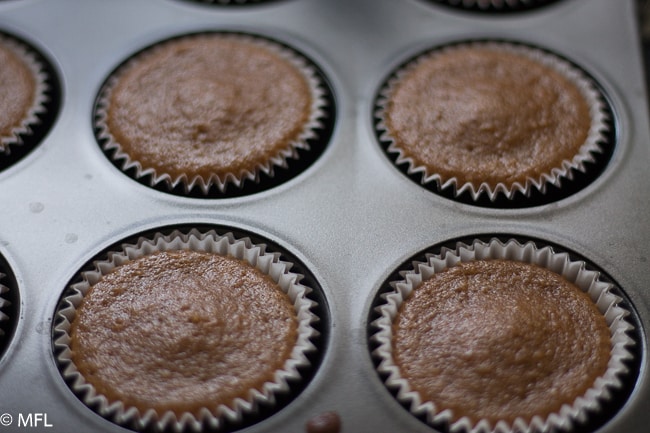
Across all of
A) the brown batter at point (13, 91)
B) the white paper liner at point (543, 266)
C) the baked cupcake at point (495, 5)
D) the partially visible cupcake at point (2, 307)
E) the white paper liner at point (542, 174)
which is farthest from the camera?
the baked cupcake at point (495, 5)

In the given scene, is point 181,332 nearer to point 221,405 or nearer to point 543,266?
point 221,405

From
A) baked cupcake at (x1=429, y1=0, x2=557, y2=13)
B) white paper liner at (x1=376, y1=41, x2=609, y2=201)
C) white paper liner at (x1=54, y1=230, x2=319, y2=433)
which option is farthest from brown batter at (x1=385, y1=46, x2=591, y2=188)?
white paper liner at (x1=54, y1=230, x2=319, y2=433)

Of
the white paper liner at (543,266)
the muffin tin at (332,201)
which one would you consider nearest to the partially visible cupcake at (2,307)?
the muffin tin at (332,201)

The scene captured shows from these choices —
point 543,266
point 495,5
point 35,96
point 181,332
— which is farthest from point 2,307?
point 495,5

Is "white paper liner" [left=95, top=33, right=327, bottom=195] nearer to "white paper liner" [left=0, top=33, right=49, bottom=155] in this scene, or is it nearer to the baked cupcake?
"white paper liner" [left=0, top=33, right=49, bottom=155]

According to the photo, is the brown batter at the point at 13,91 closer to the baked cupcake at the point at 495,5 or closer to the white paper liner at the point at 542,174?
the white paper liner at the point at 542,174

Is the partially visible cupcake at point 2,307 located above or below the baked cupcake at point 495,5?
below

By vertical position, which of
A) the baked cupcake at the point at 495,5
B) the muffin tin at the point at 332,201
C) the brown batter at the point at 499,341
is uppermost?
the baked cupcake at the point at 495,5
